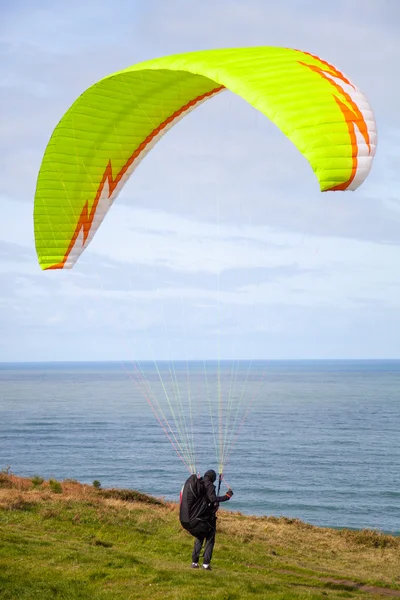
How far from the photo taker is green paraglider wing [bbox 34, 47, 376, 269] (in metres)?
8.52

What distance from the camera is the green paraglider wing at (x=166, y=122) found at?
27.9ft

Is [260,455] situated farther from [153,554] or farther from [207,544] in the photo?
[207,544]

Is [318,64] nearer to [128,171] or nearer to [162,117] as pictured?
[162,117]

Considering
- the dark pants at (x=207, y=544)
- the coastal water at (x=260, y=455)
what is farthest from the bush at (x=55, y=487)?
the dark pants at (x=207, y=544)

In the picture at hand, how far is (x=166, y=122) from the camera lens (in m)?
13.6

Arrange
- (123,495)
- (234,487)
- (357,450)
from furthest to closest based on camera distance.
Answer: (357,450) → (234,487) → (123,495)

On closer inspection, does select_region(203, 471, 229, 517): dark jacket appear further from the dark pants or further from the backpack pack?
the dark pants

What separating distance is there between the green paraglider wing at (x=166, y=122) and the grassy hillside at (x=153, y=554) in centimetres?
565

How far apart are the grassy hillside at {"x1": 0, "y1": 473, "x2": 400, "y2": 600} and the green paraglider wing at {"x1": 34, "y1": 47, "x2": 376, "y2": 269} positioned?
5.65m

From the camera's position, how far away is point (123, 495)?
21.8 metres

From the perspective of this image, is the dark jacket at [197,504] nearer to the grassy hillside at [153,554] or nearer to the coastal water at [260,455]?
the grassy hillside at [153,554]

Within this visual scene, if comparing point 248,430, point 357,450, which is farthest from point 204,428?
point 357,450

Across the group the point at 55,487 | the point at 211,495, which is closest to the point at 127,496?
the point at 55,487

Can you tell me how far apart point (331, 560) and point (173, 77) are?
438 inches
